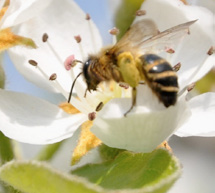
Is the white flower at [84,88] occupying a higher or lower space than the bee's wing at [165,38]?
lower

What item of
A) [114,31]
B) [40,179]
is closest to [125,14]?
[114,31]

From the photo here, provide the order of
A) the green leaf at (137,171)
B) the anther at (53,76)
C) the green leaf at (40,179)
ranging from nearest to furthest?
the green leaf at (40,179)
the green leaf at (137,171)
the anther at (53,76)

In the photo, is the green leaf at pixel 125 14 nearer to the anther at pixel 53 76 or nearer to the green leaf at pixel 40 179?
the anther at pixel 53 76

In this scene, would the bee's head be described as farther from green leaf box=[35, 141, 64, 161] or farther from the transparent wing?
green leaf box=[35, 141, 64, 161]


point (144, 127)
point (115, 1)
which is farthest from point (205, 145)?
point (144, 127)

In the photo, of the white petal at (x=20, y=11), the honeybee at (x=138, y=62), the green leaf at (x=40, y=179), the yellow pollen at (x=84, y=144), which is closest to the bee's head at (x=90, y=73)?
the honeybee at (x=138, y=62)

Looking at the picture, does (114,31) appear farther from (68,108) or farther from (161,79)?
(161,79)
